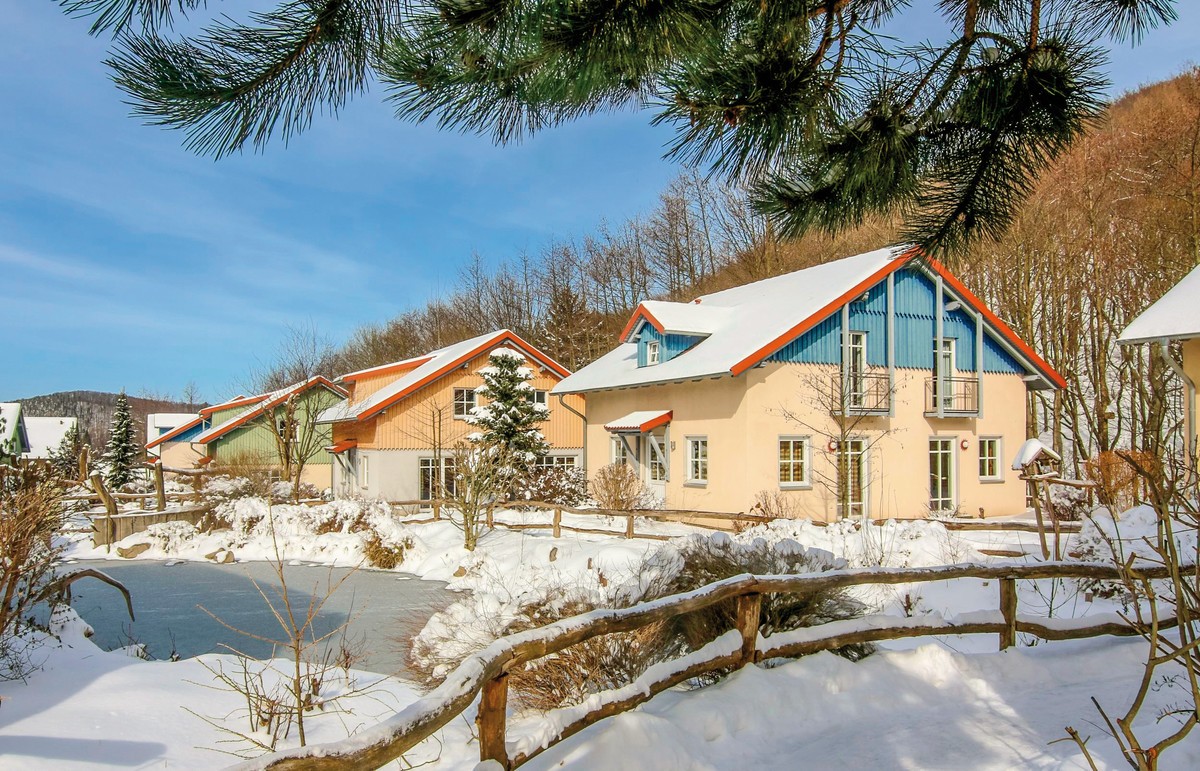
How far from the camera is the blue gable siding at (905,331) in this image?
728 inches

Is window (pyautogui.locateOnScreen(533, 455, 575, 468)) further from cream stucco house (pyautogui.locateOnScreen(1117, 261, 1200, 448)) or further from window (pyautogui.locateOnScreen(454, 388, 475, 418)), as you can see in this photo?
cream stucco house (pyautogui.locateOnScreen(1117, 261, 1200, 448))

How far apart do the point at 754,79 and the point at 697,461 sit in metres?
16.8

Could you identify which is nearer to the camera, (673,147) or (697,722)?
(673,147)

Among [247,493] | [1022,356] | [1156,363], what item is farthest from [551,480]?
[1156,363]

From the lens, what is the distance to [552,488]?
73.0 feet

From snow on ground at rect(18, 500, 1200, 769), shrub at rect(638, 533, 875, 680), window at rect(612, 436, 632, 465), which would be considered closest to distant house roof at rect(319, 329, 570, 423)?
window at rect(612, 436, 632, 465)

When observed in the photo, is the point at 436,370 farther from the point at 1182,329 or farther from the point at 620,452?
the point at 1182,329

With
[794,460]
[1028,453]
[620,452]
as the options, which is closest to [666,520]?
[794,460]

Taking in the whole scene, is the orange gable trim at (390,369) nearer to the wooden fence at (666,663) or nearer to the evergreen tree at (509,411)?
the evergreen tree at (509,411)

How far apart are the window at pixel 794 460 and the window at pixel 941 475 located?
12.2 ft

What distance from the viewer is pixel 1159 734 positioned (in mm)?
4191

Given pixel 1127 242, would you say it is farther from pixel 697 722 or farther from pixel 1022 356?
pixel 697 722

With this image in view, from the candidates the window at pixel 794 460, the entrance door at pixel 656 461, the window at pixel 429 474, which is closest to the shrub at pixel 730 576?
the window at pixel 794 460

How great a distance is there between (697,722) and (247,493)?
1985 cm
